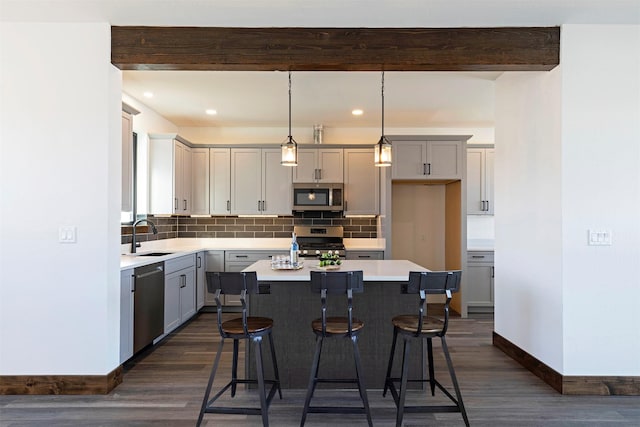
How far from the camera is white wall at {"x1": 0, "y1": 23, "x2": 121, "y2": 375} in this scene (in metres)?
2.78

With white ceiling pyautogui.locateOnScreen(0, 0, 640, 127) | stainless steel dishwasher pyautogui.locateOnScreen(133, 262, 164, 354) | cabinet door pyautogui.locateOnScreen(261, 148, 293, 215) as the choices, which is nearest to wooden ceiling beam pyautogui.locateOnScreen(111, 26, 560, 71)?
white ceiling pyautogui.locateOnScreen(0, 0, 640, 127)

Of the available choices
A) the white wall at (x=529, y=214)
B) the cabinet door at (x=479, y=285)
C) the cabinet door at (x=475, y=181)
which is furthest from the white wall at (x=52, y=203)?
the cabinet door at (x=475, y=181)

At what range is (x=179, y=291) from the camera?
14.5ft

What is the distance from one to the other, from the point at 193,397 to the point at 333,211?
136 inches

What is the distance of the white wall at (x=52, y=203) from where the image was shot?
2.78 m

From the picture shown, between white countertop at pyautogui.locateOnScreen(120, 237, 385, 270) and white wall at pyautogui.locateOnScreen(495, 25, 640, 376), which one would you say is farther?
white countertop at pyautogui.locateOnScreen(120, 237, 385, 270)

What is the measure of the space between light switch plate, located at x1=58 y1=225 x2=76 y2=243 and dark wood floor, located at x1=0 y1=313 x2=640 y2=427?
1.11 m

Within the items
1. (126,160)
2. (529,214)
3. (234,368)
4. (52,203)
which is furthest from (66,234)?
(529,214)

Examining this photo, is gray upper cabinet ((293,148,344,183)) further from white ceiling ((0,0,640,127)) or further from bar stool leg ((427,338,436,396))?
bar stool leg ((427,338,436,396))

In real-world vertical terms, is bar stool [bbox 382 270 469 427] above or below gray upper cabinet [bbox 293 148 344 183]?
below

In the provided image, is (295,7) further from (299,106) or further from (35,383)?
(35,383)

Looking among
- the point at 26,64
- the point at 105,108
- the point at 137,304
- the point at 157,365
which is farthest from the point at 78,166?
the point at 157,365

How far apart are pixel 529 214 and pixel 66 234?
3.62 m

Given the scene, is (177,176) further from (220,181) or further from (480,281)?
(480,281)
